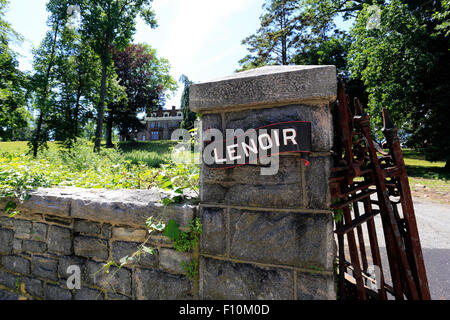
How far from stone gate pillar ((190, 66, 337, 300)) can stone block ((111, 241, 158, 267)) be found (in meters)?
0.48

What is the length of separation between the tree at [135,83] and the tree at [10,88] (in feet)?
40.6

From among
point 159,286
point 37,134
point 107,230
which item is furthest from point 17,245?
point 37,134

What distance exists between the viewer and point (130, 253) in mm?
1945

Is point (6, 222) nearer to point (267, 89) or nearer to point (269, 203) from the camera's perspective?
point (269, 203)

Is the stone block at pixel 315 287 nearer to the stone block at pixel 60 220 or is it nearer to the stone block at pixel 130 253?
the stone block at pixel 130 253

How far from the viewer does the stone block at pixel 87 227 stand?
2129 mm

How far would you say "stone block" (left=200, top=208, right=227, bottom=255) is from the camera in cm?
162

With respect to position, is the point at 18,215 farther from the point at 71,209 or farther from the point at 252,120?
the point at 252,120

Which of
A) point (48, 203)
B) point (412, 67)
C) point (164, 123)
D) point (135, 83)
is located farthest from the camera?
point (164, 123)

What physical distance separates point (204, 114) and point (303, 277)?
52.6 inches


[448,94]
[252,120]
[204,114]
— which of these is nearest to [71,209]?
[204,114]

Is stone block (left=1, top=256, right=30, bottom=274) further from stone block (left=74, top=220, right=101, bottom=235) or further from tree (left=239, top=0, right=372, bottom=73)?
tree (left=239, top=0, right=372, bottom=73)

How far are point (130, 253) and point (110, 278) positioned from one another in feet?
1.14

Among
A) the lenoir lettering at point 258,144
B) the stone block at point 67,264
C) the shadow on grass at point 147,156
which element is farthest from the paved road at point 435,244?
the shadow on grass at point 147,156
